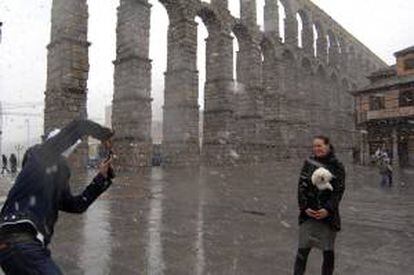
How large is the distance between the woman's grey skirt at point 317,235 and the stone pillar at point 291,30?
123 ft

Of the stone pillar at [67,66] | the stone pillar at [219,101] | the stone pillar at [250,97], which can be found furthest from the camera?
the stone pillar at [250,97]

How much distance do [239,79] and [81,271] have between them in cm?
2962

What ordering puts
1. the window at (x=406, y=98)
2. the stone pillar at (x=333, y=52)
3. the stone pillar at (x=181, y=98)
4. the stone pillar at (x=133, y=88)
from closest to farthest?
the stone pillar at (x=133, y=88), the stone pillar at (x=181, y=98), the window at (x=406, y=98), the stone pillar at (x=333, y=52)

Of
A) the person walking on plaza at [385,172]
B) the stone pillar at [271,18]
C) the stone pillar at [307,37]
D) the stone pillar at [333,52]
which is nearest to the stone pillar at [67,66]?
the person walking on plaza at [385,172]

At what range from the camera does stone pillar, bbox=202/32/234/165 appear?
96.2 ft

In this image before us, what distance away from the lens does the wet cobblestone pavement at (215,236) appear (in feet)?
19.0

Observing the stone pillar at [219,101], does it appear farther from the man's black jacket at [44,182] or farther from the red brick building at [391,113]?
the man's black jacket at [44,182]

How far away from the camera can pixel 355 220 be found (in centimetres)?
941

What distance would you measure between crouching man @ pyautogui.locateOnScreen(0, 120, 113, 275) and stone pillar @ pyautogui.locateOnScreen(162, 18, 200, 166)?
23.2 metres

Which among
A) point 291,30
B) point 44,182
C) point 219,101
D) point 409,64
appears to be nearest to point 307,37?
point 291,30

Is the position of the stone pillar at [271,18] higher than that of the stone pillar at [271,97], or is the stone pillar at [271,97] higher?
the stone pillar at [271,18]

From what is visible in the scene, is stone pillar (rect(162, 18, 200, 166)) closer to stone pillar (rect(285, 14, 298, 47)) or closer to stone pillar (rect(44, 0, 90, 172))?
stone pillar (rect(44, 0, 90, 172))

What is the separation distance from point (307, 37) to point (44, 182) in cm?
4468

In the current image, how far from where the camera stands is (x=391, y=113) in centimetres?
3312
